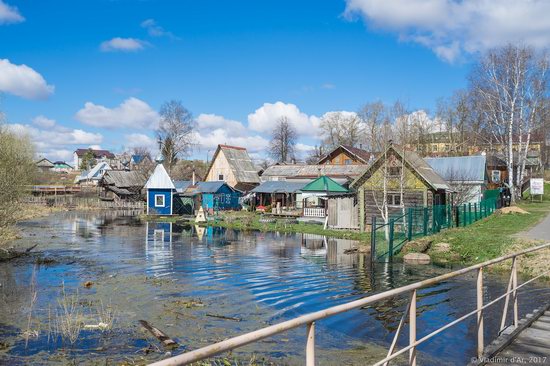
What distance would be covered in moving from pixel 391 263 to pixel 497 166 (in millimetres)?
48373

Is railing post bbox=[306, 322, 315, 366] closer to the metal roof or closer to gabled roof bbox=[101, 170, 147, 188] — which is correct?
the metal roof

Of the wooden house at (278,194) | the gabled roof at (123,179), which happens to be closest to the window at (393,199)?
the wooden house at (278,194)

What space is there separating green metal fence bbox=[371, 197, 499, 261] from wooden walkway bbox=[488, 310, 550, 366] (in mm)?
10708

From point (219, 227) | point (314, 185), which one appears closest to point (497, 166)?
point (314, 185)

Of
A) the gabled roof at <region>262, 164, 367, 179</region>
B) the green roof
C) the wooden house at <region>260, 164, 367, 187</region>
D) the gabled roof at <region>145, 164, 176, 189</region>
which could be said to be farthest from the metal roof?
the gabled roof at <region>145, 164, 176, 189</region>

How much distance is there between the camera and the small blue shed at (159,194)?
5253cm

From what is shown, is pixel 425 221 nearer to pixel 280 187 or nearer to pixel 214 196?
pixel 280 187

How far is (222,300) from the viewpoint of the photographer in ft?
45.3

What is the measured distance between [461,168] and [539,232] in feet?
65.3

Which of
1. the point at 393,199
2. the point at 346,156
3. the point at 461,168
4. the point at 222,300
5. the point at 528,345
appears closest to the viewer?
the point at 528,345

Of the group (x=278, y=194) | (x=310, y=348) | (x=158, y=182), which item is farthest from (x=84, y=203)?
(x=310, y=348)

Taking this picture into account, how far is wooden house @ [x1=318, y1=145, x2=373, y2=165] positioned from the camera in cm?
6009

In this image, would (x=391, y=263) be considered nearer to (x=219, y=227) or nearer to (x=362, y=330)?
(x=362, y=330)

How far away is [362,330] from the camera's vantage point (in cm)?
1082
